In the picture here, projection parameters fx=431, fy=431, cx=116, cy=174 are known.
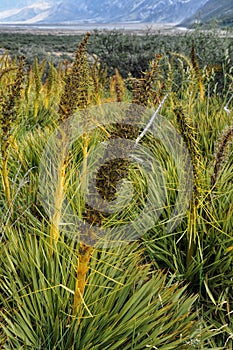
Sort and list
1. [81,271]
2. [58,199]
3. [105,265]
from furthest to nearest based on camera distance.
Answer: [105,265], [58,199], [81,271]

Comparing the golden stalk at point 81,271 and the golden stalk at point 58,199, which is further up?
the golden stalk at point 58,199

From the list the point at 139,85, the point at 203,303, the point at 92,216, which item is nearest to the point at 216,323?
the point at 203,303

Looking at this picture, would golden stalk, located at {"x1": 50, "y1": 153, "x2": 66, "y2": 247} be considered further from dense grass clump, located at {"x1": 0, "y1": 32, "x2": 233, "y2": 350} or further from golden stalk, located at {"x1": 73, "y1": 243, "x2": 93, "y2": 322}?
golden stalk, located at {"x1": 73, "y1": 243, "x2": 93, "y2": 322}

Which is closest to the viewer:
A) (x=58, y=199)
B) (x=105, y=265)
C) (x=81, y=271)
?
(x=81, y=271)

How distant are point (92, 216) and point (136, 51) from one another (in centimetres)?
1091

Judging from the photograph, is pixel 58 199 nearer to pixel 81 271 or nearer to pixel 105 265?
pixel 81 271

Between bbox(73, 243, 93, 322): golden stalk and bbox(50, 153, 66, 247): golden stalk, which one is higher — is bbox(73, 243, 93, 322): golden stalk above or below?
below

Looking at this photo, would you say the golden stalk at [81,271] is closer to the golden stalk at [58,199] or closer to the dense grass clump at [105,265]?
the dense grass clump at [105,265]

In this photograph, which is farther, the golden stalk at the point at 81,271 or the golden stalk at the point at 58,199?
the golden stalk at the point at 58,199

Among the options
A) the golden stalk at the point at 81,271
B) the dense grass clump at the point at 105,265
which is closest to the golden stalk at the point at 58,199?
the dense grass clump at the point at 105,265

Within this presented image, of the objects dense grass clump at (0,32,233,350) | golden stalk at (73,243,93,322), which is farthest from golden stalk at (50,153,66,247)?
golden stalk at (73,243,93,322)

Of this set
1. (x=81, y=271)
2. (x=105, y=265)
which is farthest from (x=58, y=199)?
(x=105, y=265)

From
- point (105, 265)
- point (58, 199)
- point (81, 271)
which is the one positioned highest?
point (58, 199)

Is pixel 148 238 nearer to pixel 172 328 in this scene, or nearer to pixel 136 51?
pixel 172 328
